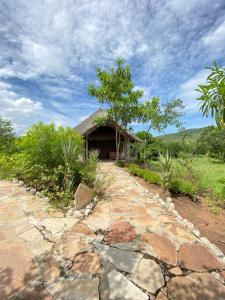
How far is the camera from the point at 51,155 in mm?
7527

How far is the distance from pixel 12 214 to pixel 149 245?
11.2ft

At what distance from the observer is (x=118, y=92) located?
47.6ft

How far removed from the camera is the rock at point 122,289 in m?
2.27

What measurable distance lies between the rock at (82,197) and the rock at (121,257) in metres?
1.76

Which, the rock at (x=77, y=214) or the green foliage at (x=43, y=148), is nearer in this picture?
the rock at (x=77, y=214)

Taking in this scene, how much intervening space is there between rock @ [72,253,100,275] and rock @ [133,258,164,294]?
0.61 metres

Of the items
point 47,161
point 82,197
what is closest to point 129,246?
point 82,197

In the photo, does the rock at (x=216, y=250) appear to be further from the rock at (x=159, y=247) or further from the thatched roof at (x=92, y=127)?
the thatched roof at (x=92, y=127)

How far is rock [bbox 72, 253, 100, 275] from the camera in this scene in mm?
2666

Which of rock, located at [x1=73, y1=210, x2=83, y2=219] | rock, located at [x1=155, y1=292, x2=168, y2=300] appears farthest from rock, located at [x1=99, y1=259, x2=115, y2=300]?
rock, located at [x1=73, y1=210, x2=83, y2=219]

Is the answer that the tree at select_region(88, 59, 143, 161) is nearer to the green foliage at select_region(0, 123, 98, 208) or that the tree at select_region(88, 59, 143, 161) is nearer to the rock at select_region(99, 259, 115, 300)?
the green foliage at select_region(0, 123, 98, 208)

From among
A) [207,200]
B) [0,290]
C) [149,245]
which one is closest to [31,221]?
[0,290]

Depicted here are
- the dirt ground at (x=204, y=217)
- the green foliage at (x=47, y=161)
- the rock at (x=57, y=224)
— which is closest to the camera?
the rock at (x=57, y=224)

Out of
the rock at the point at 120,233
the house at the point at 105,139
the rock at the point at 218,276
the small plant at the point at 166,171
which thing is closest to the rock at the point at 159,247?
the rock at the point at 120,233
